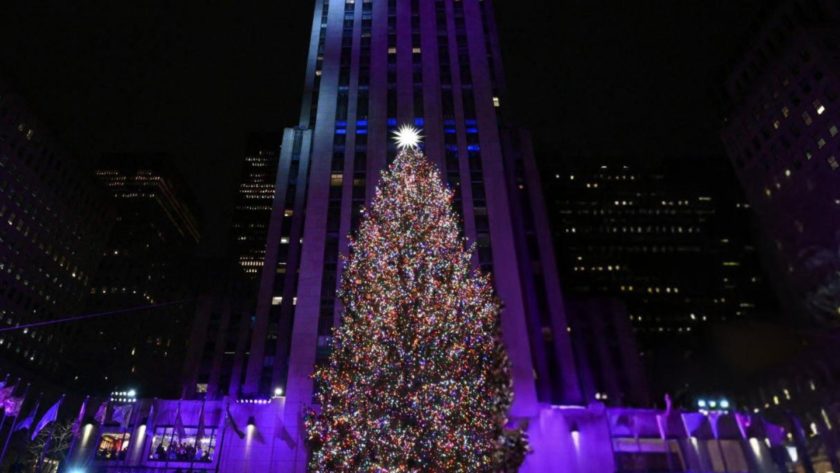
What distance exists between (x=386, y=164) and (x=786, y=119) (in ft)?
160

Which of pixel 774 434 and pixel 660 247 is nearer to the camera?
pixel 774 434

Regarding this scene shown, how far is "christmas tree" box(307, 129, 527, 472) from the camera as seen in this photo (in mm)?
16953

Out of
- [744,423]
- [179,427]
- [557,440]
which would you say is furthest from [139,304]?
[744,423]

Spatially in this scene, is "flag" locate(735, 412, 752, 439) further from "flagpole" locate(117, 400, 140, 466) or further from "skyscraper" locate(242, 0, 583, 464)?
"flagpole" locate(117, 400, 140, 466)

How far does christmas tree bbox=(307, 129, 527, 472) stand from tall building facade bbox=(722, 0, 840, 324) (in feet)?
44.3

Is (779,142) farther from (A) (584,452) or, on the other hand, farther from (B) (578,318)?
(A) (584,452)

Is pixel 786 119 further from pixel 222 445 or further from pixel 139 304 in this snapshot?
pixel 139 304

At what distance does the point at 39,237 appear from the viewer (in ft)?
256

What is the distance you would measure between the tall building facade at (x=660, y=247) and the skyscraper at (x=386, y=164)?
54686mm

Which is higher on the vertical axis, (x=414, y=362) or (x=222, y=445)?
(x=414, y=362)

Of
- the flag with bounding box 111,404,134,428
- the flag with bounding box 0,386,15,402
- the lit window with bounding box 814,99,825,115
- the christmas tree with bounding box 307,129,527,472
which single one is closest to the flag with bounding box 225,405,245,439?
the flag with bounding box 111,404,134,428

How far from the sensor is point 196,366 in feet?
225

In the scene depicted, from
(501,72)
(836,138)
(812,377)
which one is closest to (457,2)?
(501,72)

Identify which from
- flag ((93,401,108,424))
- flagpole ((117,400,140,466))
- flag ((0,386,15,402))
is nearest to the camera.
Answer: flag ((0,386,15,402))
